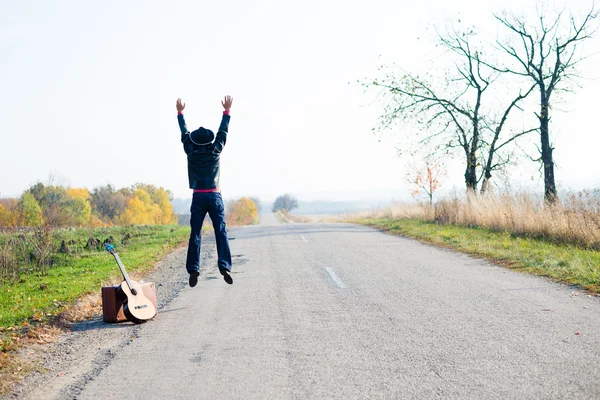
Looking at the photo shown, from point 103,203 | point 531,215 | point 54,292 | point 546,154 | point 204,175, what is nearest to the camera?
point 204,175

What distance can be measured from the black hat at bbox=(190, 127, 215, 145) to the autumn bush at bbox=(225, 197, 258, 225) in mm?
114201

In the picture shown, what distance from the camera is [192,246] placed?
310 inches

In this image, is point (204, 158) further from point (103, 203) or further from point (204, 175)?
point (103, 203)

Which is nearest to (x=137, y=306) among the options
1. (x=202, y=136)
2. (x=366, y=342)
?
(x=202, y=136)

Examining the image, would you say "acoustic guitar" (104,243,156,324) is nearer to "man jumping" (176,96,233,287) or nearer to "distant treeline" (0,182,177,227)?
"man jumping" (176,96,233,287)

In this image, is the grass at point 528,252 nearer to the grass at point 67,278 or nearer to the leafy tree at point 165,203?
the grass at point 67,278

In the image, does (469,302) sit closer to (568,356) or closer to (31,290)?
(568,356)

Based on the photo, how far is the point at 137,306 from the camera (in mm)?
7148

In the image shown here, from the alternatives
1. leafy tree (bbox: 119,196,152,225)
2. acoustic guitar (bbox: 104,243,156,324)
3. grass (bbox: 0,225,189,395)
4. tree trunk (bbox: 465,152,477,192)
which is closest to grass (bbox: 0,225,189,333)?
grass (bbox: 0,225,189,395)

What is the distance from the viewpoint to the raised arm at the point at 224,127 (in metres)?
7.55

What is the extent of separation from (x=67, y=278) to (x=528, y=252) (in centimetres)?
1063

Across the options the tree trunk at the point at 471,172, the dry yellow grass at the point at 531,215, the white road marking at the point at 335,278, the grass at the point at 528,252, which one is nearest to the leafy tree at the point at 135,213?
the tree trunk at the point at 471,172


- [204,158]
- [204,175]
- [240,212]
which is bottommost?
[204,175]

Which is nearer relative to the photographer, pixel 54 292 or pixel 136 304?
pixel 136 304
